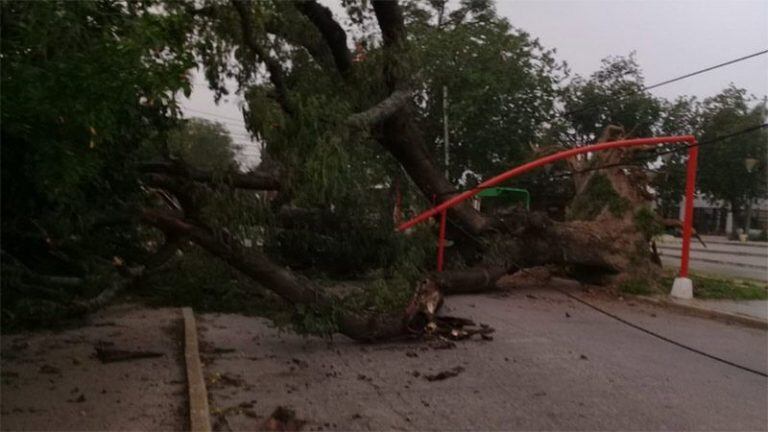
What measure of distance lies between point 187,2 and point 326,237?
688 cm

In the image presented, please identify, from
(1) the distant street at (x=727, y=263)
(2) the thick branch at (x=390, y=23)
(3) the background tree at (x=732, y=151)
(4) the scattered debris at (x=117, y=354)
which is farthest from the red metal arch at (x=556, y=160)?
(3) the background tree at (x=732, y=151)

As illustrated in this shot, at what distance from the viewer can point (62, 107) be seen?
156 inches

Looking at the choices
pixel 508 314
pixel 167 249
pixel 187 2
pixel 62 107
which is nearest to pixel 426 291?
pixel 508 314

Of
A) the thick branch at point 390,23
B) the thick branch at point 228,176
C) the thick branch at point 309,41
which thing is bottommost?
the thick branch at point 228,176

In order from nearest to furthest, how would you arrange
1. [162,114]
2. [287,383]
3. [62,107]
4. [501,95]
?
[62,107] < [162,114] < [287,383] < [501,95]

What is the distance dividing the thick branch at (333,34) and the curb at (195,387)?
379 centimetres

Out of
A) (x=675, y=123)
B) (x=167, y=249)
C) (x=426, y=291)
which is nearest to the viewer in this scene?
(x=167, y=249)

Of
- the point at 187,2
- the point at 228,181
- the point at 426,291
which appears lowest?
the point at 426,291

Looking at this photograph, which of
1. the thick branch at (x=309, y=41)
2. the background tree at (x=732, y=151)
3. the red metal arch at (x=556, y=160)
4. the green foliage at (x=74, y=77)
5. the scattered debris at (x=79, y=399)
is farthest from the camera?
the background tree at (x=732, y=151)

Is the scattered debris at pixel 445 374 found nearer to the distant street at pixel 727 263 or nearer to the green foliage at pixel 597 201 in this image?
the green foliage at pixel 597 201

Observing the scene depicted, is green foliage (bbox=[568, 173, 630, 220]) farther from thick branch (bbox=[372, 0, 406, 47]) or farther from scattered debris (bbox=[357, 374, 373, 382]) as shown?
scattered debris (bbox=[357, 374, 373, 382])

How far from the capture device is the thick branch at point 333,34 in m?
8.70

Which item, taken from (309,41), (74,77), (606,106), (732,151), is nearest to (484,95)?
(606,106)

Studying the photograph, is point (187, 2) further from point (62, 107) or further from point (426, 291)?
point (426, 291)
